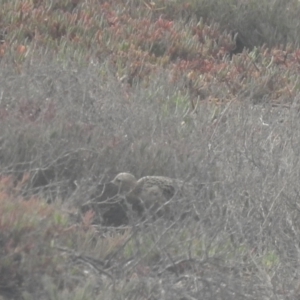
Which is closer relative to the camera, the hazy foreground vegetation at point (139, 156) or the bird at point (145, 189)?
the hazy foreground vegetation at point (139, 156)

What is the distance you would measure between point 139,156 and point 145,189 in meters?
0.45

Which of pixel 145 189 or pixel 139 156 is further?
pixel 139 156

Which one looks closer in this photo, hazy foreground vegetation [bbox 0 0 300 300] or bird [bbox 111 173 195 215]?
hazy foreground vegetation [bbox 0 0 300 300]

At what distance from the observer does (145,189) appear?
5.58m

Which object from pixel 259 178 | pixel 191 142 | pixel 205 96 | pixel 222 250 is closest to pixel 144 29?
pixel 205 96

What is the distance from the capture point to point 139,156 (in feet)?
19.6

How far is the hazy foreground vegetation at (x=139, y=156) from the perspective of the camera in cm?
399

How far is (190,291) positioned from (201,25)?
283 inches

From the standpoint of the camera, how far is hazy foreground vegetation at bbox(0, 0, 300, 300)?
3990mm

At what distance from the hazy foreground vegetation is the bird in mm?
134

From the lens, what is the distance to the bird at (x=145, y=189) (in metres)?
5.48

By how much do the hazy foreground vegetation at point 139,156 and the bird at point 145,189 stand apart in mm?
134

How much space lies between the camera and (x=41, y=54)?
786 cm

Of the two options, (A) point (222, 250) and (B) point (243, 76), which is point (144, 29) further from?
(A) point (222, 250)
